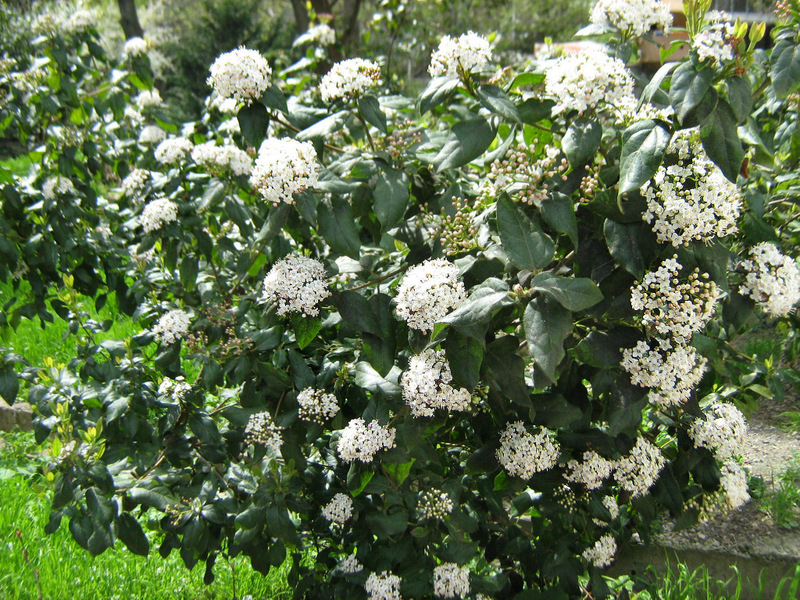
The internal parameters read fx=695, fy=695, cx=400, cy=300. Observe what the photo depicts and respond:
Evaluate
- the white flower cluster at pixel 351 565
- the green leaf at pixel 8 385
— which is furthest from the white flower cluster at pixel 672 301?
the green leaf at pixel 8 385

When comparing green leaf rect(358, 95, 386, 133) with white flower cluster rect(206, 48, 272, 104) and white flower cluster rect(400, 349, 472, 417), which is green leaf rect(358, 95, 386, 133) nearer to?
white flower cluster rect(206, 48, 272, 104)

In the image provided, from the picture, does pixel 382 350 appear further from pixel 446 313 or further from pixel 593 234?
pixel 593 234

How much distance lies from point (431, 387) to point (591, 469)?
0.65 metres

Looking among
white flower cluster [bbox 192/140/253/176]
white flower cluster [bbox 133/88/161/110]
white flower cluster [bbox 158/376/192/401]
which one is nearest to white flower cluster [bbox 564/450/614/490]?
white flower cluster [bbox 158/376/192/401]

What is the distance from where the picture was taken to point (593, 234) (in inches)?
69.4

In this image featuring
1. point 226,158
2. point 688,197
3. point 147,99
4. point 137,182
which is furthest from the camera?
point 147,99

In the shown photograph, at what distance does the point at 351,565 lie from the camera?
2.20m

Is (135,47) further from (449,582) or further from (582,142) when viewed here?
(449,582)

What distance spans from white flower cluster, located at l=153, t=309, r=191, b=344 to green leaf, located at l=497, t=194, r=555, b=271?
116cm

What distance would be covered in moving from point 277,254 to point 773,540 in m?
2.30

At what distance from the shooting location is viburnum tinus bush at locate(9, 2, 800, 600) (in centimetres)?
157

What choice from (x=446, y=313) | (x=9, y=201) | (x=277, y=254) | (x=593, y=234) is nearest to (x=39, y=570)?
(x=9, y=201)

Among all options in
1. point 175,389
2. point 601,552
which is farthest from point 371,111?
point 601,552

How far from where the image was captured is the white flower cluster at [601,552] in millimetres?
2270
